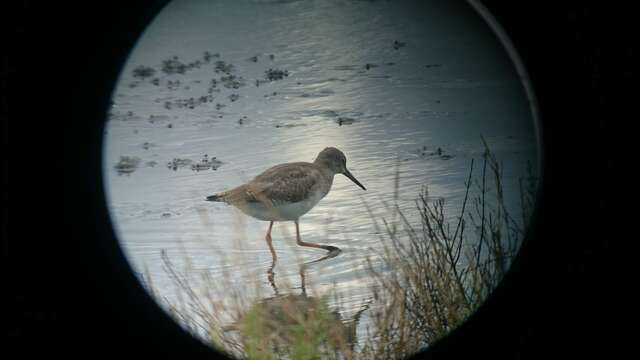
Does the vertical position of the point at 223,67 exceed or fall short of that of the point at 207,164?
it exceeds it

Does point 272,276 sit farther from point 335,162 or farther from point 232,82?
point 232,82

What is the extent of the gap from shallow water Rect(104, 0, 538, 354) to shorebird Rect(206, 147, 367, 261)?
117 millimetres

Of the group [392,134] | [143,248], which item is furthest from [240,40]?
[143,248]

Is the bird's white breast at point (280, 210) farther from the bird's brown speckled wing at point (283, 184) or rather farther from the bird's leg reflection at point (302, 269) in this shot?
the bird's leg reflection at point (302, 269)

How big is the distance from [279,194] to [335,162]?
2.13 ft

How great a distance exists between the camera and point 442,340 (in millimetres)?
3529

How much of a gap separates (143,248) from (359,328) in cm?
171

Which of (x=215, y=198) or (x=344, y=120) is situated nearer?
(x=215, y=198)

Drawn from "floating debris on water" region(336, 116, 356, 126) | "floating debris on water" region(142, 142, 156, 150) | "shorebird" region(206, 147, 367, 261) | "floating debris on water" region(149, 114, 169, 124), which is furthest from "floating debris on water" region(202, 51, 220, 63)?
"shorebird" region(206, 147, 367, 261)

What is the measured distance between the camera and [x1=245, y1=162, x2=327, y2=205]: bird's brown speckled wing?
5.59m

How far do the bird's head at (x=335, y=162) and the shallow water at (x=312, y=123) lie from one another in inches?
6.4

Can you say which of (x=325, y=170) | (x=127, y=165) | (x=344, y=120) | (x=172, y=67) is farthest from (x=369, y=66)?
(x=127, y=165)

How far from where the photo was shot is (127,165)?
262 inches

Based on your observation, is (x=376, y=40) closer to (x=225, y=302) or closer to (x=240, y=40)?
(x=240, y=40)
